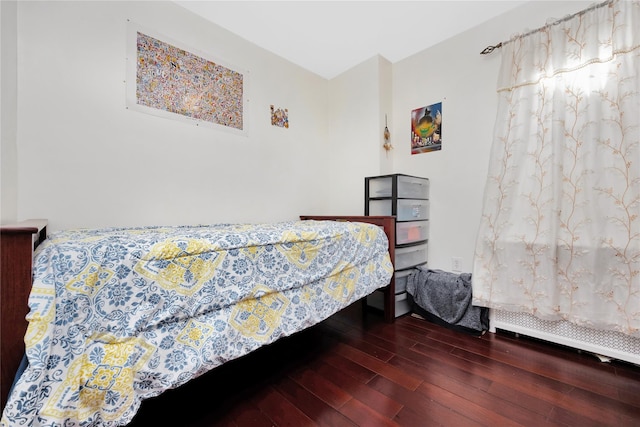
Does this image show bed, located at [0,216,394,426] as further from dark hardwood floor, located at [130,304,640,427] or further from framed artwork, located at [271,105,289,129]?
framed artwork, located at [271,105,289,129]

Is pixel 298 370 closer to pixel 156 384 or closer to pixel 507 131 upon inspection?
pixel 156 384

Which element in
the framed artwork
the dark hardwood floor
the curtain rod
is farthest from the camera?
the framed artwork

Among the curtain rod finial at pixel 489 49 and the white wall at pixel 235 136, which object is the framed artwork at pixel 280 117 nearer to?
the white wall at pixel 235 136

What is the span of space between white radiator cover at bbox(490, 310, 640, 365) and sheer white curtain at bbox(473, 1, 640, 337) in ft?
0.28

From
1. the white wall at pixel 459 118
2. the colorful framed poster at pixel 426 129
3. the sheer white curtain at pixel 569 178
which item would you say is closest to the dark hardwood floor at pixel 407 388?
the sheer white curtain at pixel 569 178

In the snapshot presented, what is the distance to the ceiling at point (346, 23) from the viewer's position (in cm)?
182

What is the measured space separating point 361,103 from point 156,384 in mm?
2486

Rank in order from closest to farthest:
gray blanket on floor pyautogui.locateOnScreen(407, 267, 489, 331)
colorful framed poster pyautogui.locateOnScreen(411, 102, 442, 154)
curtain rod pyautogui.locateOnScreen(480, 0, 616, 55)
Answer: curtain rod pyautogui.locateOnScreen(480, 0, 616, 55)
gray blanket on floor pyautogui.locateOnScreen(407, 267, 489, 331)
colorful framed poster pyautogui.locateOnScreen(411, 102, 442, 154)

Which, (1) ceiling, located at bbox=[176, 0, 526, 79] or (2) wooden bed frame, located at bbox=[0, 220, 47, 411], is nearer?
(2) wooden bed frame, located at bbox=[0, 220, 47, 411]

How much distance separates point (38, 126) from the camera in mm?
1346

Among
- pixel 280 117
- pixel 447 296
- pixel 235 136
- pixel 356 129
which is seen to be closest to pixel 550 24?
pixel 356 129

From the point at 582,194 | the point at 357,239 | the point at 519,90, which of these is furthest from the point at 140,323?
the point at 519,90

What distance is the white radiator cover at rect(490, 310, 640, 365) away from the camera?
4.45 feet

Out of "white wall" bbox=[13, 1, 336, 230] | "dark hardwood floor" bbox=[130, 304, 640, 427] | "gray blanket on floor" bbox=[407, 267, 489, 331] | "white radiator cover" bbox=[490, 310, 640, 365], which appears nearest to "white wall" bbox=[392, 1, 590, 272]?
"gray blanket on floor" bbox=[407, 267, 489, 331]
